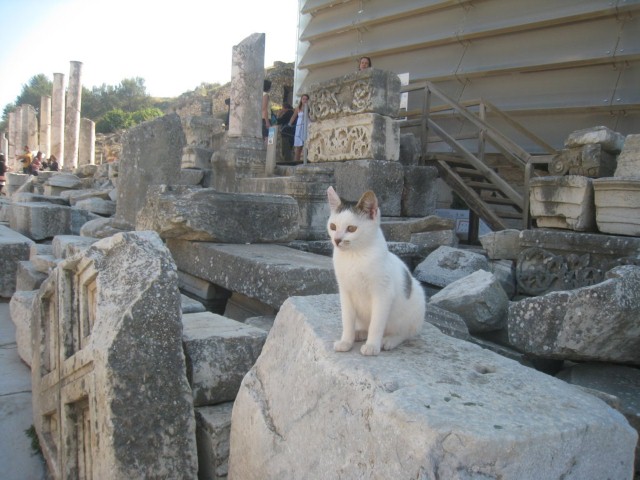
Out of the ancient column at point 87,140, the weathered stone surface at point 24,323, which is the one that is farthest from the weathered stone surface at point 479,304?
the ancient column at point 87,140

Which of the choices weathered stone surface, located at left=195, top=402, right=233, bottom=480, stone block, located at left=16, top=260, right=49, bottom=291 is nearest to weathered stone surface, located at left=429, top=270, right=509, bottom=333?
weathered stone surface, located at left=195, top=402, right=233, bottom=480

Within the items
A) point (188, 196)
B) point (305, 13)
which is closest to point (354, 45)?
point (305, 13)

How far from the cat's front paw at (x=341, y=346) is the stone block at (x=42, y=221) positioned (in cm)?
647

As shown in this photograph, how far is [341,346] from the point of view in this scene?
6.13ft

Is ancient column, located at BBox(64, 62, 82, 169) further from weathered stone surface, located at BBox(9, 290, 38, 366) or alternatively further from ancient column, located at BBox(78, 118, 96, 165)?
weathered stone surface, located at BBox(9, 290, 38, 366)

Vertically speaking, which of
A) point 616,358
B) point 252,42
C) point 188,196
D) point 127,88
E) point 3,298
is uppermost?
point 127,88

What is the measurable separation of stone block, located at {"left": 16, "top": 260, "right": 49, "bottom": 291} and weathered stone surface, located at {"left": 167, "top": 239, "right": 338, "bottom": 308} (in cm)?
118

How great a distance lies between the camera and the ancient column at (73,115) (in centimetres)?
2400

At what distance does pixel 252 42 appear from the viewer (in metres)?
11.2

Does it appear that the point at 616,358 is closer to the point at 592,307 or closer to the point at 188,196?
the point at 592,307

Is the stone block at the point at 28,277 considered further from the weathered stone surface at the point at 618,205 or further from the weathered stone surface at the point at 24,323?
the weathered stone surface at the point at 618,205

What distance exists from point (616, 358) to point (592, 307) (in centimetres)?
36

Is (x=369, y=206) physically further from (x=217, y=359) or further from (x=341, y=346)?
(x=217, y=359)

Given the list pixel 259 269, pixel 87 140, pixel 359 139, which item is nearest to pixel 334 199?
pixel 259 269
